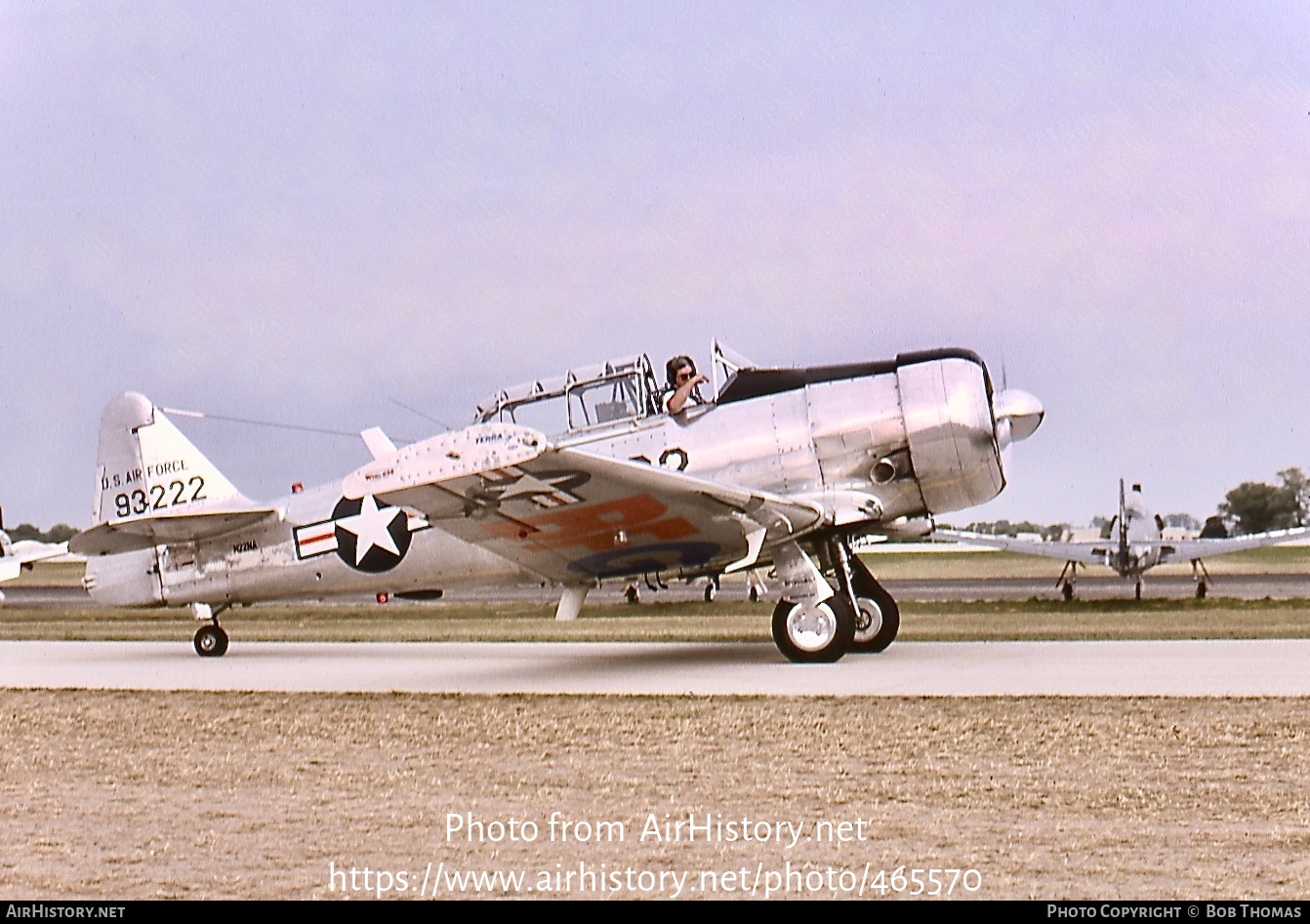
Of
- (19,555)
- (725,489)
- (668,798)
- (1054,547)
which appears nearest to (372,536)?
(725,489)

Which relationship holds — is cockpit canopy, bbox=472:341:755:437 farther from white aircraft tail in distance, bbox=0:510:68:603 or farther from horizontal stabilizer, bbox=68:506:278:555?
white aircraft tail in distance, bbox=0:510:68:603

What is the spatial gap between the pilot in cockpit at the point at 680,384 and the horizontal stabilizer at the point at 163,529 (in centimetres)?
505

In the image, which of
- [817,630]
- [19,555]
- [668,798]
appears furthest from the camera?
[19,555]

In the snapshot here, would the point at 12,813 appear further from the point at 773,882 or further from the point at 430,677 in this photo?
the point at 430,677

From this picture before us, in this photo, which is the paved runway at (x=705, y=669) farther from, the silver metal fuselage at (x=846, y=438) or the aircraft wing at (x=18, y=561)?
the aircraft wing at (x=18, y=561)

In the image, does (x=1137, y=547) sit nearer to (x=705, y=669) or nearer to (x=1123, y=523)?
(x=1123, y=523)

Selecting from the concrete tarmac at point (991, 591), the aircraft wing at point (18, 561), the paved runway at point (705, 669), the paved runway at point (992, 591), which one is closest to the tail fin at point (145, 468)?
the paved runway at point (705, 669)

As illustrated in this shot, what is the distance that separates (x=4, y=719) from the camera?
10.1 meters

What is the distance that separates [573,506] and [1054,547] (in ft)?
89.0

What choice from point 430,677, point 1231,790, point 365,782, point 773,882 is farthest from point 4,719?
point 1231,790

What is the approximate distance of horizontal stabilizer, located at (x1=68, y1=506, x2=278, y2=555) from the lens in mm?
15117

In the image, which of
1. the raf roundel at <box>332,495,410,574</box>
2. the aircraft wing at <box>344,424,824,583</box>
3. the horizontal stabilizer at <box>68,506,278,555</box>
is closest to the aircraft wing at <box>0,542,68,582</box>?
the horizontal stabilizer at <box>68,506,278,555</box>

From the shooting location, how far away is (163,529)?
15.5 metres

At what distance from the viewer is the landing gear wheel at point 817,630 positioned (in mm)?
12656
